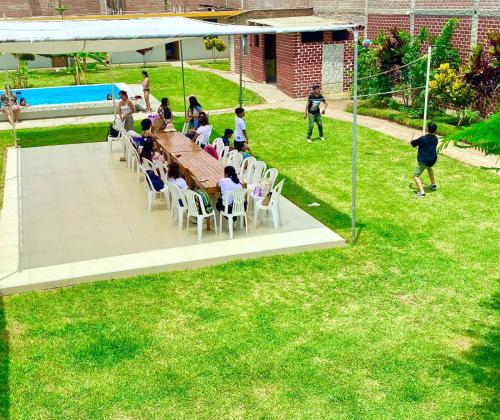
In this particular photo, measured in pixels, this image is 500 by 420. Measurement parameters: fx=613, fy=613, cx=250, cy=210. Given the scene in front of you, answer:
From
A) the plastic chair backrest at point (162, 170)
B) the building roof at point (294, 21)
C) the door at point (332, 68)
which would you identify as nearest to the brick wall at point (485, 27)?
the door at point (332, 68)

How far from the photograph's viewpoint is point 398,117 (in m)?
20.3

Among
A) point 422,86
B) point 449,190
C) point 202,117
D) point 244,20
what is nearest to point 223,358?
point 449,190

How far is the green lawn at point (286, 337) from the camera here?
6.32 meters

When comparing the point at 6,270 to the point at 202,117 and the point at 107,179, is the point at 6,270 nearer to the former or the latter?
the point at 107,179

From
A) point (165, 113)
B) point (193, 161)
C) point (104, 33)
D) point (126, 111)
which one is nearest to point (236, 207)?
point (193, 161)

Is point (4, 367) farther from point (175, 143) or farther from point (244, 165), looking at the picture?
point (175, 143)

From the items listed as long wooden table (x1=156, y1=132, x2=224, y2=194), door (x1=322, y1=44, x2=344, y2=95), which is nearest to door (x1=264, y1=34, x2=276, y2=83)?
door (x1=322, y1=44, x2=344, y2=95)

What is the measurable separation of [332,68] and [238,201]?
56.6 feet

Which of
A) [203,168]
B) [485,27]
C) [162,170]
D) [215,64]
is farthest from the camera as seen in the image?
[215,64]

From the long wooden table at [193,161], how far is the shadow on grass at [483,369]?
496cm

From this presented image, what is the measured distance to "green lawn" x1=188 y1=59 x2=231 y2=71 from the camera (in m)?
36.1

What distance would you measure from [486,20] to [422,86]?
2.69m

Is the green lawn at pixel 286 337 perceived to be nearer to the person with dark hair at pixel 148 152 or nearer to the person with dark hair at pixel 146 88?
the person with dark hair at pixel 148 152

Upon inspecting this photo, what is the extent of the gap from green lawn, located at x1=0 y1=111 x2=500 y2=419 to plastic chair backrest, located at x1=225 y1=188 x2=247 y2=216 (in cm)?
109
